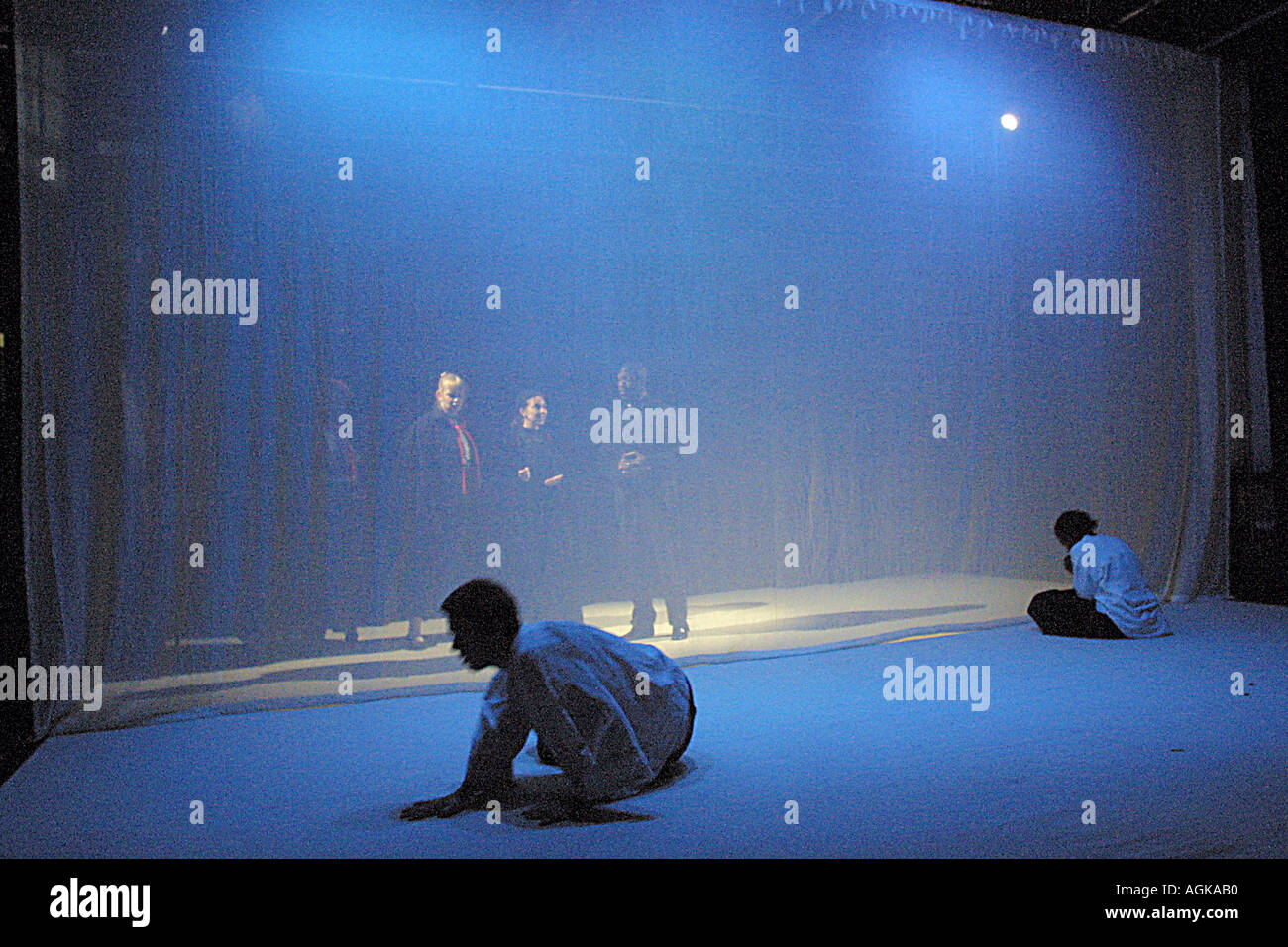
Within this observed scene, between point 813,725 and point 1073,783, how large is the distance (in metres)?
0.93

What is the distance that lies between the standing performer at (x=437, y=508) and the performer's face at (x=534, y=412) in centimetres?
28

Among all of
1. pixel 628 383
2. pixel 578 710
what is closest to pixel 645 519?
pixel 628 383

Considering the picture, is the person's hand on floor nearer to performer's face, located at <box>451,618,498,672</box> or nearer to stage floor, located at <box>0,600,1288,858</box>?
stage floor, located at <box>0,600,1288,858</box>

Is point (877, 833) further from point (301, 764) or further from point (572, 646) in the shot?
point (301, 764)

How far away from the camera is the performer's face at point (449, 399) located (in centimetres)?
429

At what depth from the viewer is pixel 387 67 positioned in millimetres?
4152

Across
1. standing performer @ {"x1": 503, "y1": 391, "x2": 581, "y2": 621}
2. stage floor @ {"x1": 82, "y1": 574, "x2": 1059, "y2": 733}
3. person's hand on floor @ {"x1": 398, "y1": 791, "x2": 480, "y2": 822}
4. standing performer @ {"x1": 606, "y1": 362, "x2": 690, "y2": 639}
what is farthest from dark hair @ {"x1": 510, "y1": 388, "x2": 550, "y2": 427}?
person's hand on floor @ {"x1": 398, "y1": 791, "x2": 480, "y2": 822}

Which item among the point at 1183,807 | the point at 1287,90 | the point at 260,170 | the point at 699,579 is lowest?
the point at 1183,807

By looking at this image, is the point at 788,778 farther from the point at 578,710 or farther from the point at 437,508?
the point at 437,508

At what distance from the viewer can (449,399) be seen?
4305 millimetres

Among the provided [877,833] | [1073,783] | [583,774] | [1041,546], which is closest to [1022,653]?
[1041,546]

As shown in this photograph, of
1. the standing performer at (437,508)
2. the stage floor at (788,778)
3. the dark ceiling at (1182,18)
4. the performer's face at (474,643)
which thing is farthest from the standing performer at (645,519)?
the dark ceiling at (1182,18)

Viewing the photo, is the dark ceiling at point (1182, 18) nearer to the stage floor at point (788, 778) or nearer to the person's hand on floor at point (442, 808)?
the stage floor at point (788, 778)

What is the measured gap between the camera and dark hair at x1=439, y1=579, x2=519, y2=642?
2521 millimetres
